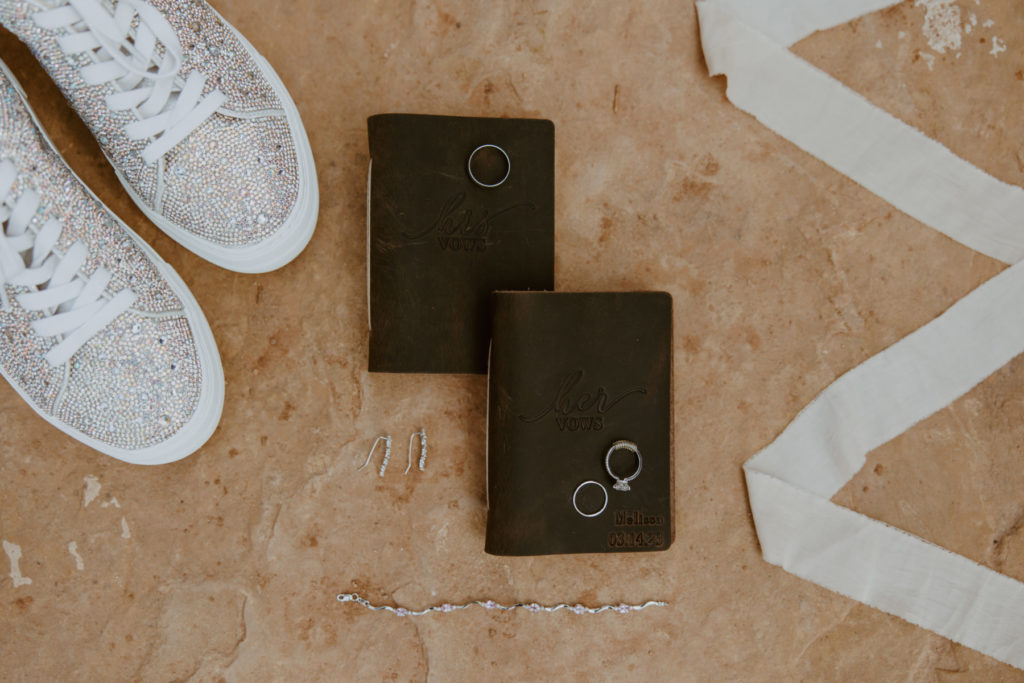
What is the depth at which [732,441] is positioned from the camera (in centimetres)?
99

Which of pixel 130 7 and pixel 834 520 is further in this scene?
pixel 834 520

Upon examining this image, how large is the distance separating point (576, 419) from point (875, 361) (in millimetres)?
530

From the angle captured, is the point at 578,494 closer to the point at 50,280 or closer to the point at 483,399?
the point at 483,399

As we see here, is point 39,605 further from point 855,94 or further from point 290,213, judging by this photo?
point 855,94

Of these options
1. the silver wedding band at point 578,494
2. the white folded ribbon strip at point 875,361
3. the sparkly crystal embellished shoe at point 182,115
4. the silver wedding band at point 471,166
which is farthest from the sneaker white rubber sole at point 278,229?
the white folded ribbon strip at point 875,361

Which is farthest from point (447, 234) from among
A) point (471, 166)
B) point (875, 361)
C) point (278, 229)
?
point (875, 361)

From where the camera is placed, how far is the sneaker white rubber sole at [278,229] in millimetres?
853

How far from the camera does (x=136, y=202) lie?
0.88m

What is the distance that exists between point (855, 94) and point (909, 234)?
25 cm

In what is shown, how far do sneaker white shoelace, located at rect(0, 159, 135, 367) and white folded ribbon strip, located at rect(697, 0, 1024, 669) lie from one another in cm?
96

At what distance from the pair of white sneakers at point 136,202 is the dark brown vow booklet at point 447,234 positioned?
13 centimetres

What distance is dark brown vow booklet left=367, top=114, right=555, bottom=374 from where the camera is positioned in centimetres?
87

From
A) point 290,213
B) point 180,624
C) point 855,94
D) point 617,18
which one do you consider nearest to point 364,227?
point 290,213

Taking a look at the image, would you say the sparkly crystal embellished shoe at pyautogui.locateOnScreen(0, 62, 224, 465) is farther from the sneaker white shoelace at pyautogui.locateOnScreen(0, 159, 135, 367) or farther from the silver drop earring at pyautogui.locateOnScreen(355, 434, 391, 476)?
the silver drop earring at pyautogui.locateOnScreen(355, 434, 391, 476)
